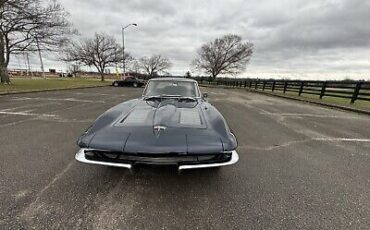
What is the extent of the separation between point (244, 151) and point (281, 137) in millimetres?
1638

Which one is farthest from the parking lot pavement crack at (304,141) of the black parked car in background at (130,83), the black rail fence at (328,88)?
the black parked car in background at (130,83)

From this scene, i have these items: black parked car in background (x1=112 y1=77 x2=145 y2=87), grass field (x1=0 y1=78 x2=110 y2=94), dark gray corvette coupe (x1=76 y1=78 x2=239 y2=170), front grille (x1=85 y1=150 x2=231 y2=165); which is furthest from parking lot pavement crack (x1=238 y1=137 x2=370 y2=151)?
black parked car in background (x1=112 y1=77 x2=145 y2=87)

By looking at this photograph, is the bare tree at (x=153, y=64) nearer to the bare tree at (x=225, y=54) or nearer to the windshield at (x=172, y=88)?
the bare tree at (x=225, y=54)

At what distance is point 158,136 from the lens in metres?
2.27

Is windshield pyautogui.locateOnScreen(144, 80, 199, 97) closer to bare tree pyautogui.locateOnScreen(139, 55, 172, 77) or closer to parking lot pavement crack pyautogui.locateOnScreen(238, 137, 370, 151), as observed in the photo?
parking lot pavement crack pyautogui.locateOnScreen(238, 137, 370, 151)

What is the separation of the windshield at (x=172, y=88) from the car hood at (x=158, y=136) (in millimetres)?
1537

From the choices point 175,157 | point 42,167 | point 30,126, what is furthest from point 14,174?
point 30,126

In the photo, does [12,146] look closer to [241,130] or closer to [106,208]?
[106,208]

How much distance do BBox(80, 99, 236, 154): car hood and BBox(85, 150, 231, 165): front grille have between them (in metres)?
0.08

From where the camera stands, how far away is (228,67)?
52719mm

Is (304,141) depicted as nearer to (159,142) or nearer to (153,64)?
(159,142)

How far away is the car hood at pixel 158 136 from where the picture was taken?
7.08 feet

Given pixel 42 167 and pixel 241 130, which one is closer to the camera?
pixel 42 167

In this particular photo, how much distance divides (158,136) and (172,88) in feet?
7.63
